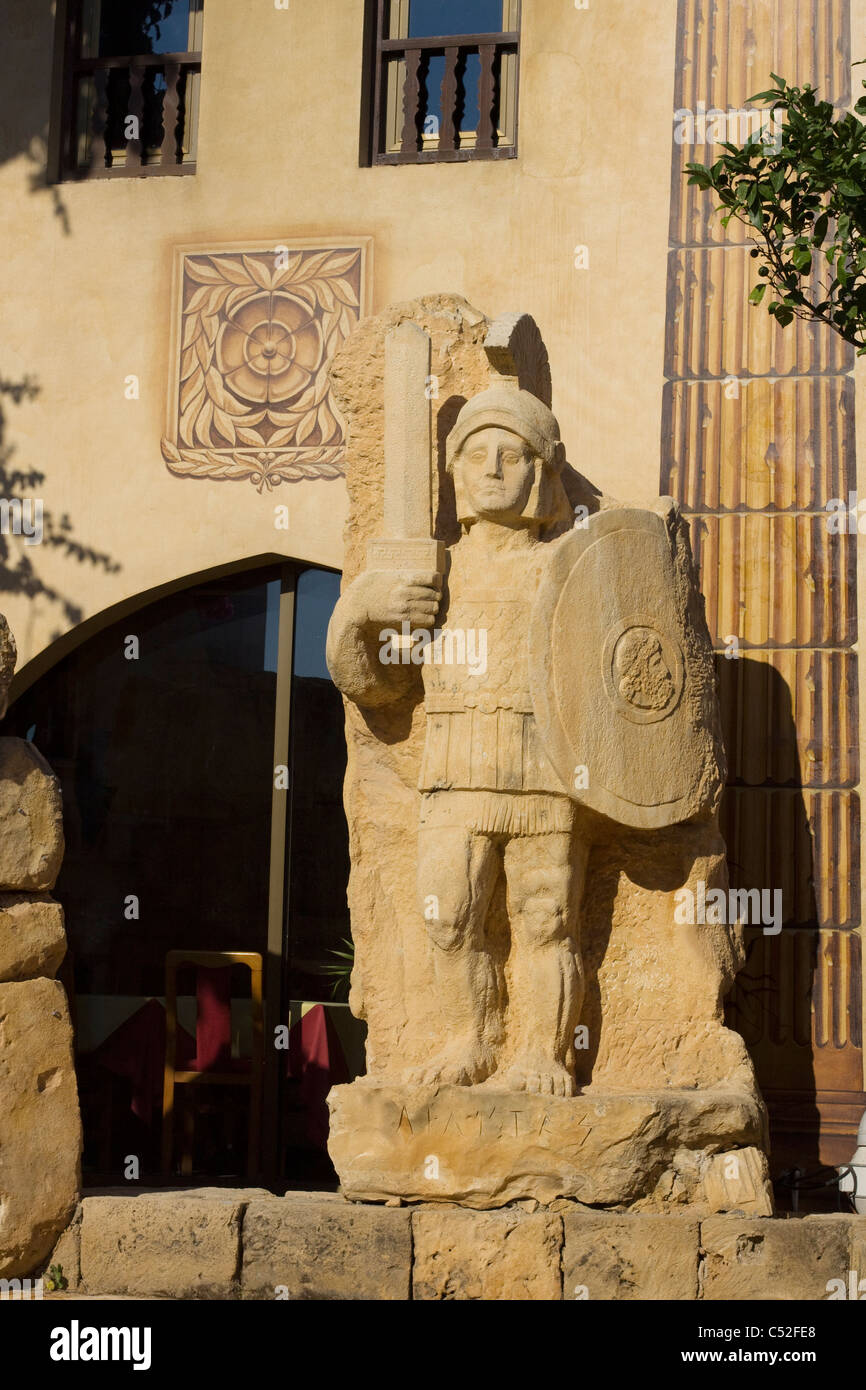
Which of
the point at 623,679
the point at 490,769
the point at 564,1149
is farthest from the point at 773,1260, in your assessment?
the point at 623,679

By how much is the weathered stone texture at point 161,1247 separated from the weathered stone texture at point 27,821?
1015 millimetres

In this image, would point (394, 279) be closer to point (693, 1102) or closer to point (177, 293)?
point (177, 293)

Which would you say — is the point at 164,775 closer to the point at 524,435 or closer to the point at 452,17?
the point at 524,435

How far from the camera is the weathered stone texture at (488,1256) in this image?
17.6 ft

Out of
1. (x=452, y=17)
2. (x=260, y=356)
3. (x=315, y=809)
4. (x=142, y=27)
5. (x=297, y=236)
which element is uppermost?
(x=142, y=27)

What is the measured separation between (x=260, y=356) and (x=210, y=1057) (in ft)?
10.3

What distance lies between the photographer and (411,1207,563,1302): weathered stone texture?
211 inches

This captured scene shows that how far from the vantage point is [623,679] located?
18.6 feet

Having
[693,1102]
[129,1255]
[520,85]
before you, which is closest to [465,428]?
[693,1102]

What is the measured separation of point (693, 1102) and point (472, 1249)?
0.76 meters

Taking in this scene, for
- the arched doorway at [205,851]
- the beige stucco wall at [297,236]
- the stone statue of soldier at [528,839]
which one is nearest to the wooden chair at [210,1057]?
the arched doorway at [205,851]

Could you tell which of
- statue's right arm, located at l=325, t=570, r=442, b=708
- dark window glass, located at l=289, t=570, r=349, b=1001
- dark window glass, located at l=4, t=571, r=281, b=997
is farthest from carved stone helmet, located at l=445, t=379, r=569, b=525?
dark window glass, located at l=4, t=571, r=281, b=997

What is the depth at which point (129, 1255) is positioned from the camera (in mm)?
5613

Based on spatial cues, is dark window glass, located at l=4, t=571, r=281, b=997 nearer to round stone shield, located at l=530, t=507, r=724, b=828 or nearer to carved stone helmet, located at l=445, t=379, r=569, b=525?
carved stone helmet, located at l=445, t=379, r=569, b=525
